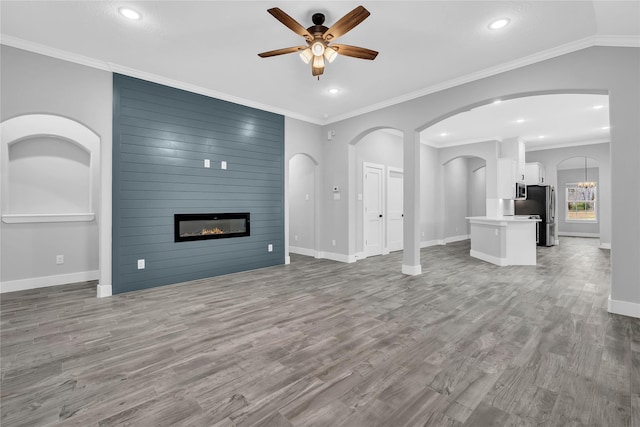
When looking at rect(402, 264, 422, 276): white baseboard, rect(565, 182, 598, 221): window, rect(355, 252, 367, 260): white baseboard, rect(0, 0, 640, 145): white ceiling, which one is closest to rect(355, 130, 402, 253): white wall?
rect(355, 252, 367, 260): white baseboard

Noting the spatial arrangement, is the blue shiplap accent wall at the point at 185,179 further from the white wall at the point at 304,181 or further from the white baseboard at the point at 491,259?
the white baseboard at the point at 491,259

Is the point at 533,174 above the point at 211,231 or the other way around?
above

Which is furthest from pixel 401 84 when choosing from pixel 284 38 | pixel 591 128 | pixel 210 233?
pixel 591 128

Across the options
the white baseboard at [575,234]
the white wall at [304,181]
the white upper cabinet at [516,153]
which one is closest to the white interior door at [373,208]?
the white wall at [304,181]

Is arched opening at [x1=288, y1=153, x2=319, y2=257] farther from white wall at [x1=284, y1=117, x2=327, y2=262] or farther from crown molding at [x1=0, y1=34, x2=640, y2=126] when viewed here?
crown molding at [x1=0, y1=34, x2=640, y2=126]

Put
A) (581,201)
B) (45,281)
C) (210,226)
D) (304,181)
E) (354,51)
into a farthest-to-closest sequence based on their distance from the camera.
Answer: (581,201) → (304,181) → (210,226) → (45,281) → (354,51)

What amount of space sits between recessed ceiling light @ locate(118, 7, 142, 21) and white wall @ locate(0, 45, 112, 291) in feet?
4.73

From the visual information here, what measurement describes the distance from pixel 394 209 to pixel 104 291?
253 inches

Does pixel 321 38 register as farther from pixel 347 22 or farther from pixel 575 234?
pixel 575 234

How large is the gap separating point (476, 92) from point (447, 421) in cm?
427

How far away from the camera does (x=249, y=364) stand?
227 cm

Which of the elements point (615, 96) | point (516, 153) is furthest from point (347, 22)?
point (516, 153)

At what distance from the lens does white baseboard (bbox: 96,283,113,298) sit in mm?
3977

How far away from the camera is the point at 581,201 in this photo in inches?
461
